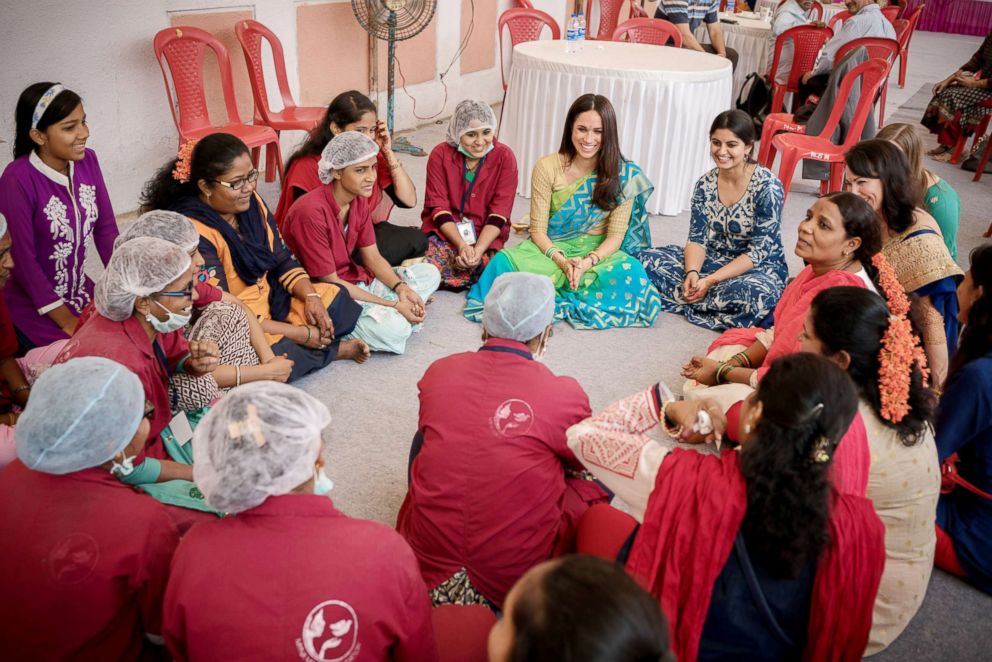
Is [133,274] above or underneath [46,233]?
above

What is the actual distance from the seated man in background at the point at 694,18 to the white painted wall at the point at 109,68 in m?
3.61

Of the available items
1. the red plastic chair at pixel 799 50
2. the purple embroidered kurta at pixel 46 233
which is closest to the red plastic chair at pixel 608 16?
the red plastic chair at pixel 799 50

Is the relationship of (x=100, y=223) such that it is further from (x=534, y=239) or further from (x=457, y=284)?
(x=534, y=239)

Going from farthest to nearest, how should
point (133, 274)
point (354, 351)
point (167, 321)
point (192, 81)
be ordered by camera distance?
point (192, 81)
point (354, 351)
point (167, 321)
point (133, 274)

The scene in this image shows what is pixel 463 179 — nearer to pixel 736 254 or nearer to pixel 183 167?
pixel 736 254

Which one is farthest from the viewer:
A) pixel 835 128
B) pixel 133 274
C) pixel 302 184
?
pixel 835 128

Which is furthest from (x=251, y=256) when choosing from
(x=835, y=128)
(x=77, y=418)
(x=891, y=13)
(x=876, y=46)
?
(x=891, y=13)

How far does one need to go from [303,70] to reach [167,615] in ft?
16.3

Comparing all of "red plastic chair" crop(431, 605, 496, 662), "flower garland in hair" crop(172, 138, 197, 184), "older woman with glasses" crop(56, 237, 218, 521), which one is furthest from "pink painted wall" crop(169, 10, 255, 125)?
"red plastic chair" crop(431, 605, 496, 662)

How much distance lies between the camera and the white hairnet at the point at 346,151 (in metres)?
3.16

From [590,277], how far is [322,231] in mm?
1341

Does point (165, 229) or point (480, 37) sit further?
point (480, 37)

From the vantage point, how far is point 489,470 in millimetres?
1726

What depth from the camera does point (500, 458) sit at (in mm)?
1725
